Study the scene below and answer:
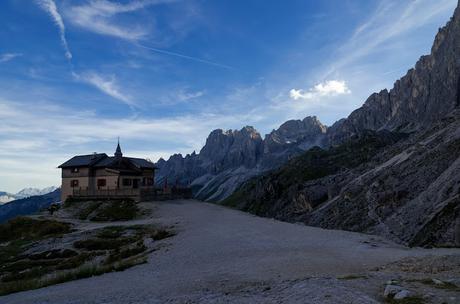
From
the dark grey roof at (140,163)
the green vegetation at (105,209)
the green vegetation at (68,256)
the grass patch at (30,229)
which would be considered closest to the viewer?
the green vegetation at (68,256)

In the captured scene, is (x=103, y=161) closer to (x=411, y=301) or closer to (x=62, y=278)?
(x=62, y=278)

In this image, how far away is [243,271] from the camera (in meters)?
20.0

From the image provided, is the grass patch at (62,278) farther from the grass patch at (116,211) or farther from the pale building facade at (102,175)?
the pale building facade at (102,175)

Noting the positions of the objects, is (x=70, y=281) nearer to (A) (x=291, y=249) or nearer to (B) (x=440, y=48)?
(A) (x=291, y=249)

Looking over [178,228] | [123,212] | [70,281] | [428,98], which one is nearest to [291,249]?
[70,281]

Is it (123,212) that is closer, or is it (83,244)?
(83,244)

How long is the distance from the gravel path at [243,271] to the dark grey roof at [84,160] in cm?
4724

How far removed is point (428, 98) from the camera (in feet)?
646

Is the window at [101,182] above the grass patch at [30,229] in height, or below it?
above

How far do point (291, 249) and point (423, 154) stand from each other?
100 feet

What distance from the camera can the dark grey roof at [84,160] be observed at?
247 feet

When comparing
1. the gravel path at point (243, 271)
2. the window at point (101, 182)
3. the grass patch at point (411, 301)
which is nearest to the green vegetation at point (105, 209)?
the window at point (101, 182)

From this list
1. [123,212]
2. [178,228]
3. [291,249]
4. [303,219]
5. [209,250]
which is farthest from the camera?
[123,212]

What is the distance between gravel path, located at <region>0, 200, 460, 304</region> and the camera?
15297mm
